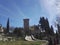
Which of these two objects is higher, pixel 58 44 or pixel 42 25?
pixel 42 25

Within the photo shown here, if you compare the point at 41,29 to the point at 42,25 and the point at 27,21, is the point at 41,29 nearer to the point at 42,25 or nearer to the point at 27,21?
the point at 42,25

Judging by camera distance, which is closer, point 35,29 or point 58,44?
point 58,44

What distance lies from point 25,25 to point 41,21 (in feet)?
46.1

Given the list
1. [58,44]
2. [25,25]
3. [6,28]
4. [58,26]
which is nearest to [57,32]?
[58,26]

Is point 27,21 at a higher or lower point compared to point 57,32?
higher

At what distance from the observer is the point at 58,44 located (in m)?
25.3

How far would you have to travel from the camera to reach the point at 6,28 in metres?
51.8

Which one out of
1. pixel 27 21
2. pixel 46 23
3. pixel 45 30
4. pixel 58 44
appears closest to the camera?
pixel 58 44

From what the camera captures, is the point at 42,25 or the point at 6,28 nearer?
the point at 6,28

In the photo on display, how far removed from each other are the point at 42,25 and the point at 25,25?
12572mm

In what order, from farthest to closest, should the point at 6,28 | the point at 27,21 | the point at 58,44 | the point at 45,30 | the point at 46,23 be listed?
the point at 46,23
the point at 45,30
the point at 6,28
the point at 27,21
the point at 58,44

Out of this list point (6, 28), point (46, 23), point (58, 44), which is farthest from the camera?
point (46, 23)

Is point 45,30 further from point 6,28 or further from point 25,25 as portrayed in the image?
point 6,28

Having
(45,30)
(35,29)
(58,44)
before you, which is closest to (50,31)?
(45,30)
